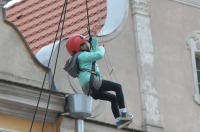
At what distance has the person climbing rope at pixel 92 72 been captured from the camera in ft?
38.8

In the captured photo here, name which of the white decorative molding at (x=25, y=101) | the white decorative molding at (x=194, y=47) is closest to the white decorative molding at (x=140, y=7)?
the white decorative molding at (x=194, y=47)

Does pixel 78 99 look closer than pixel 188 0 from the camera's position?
Yes

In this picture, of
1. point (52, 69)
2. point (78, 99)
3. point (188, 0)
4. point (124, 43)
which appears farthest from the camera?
point (188, 0)

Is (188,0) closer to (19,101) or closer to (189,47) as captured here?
(189,47)

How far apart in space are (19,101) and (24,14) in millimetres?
5046

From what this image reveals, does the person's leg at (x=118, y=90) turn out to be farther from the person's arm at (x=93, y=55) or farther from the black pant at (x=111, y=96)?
the person's arm at (x=93, y=55)

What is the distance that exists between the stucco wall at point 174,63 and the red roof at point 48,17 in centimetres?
99

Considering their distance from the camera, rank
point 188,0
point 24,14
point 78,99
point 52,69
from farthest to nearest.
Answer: point 24,14, point 188,0, point 52,69, point 78,99

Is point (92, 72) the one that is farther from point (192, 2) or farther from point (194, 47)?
point (192, 2)

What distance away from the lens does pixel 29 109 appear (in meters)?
13.6

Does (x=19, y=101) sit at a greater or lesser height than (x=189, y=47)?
lesser

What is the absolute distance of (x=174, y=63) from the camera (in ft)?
51.4

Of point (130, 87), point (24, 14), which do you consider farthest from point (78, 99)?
point (24, 14)

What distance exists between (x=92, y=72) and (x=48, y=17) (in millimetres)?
5794
